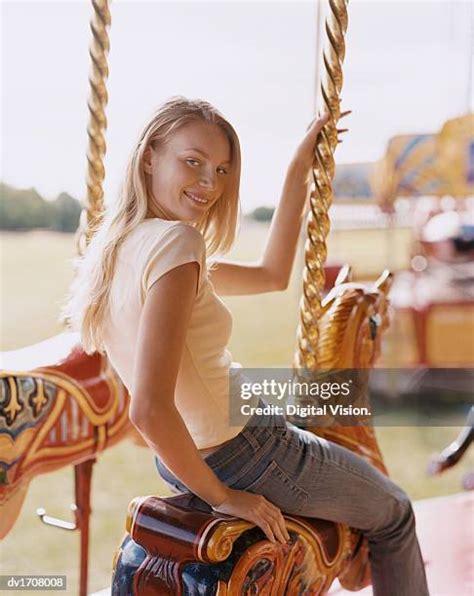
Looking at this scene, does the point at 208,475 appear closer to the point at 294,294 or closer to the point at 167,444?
the point at 167,444

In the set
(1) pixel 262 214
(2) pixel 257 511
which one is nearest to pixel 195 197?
(2) pixel 257 511

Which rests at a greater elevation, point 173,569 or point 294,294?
point 173,569

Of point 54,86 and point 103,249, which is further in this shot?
point 54,86

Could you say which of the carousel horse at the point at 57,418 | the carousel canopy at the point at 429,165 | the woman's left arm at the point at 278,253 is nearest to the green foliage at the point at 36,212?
the carousel canopy at the point at 429,165

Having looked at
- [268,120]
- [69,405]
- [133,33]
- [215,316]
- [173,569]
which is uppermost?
[133,33]

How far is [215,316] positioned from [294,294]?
192 inches

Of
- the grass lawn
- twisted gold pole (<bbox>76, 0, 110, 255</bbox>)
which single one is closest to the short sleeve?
twisted gold pole (<bbox>76, 0, 110, 255</bbox>)

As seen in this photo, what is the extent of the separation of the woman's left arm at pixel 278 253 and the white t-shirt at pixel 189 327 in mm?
292

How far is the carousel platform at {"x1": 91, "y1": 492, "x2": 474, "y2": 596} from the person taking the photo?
167cm

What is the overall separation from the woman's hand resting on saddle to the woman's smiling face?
0.38 m

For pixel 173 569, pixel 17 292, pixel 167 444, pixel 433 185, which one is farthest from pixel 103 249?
pixel 17 292

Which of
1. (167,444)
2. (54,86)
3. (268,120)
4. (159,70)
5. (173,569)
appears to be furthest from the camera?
(268,120)

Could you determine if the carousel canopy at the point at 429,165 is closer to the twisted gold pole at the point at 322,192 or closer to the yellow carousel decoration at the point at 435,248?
the yellow carousel decoration at the point at 435,248

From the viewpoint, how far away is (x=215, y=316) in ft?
3.75
